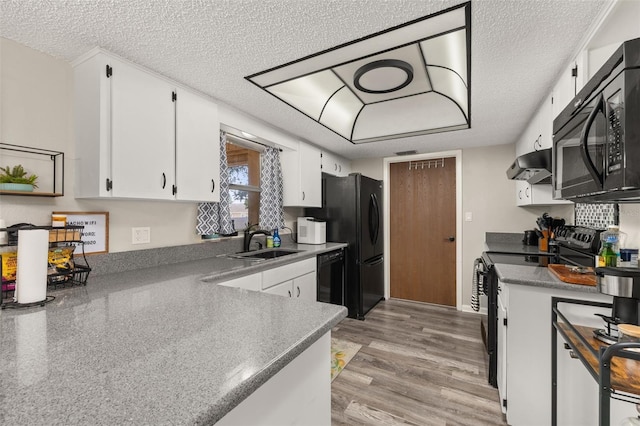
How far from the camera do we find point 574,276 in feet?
4.97

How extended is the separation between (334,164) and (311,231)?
109 centimetres

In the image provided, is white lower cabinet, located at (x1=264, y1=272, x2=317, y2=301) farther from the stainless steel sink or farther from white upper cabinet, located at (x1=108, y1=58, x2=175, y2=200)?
white upper cabinet, located at (x1=108, y1=58, x2=175, y2=200)

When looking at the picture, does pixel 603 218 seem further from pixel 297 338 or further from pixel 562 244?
pixel 297 338

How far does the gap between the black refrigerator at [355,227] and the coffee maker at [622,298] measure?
7.88 feet

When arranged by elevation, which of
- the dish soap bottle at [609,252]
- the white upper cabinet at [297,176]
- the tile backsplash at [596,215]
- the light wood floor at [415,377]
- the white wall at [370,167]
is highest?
the white wall at [370,167]

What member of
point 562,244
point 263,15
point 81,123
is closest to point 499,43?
point 263,15

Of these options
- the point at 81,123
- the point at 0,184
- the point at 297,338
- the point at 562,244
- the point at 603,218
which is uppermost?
the point at 81,123

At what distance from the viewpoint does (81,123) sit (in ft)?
5.28

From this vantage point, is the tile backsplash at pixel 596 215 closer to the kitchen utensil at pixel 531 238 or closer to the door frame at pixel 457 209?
the kitchen utensil at pixel 531 238

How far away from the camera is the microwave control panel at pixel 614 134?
82cm

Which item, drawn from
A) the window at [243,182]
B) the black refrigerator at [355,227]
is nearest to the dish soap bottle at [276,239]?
the window at [243,182]

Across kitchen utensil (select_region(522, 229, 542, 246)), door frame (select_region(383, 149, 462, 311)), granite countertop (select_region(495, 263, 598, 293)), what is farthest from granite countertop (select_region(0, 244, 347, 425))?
door frame (select_region(383, 149, 462, 311))

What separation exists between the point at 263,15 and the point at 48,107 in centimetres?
130

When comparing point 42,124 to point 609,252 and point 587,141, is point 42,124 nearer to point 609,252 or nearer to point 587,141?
point 587,141
